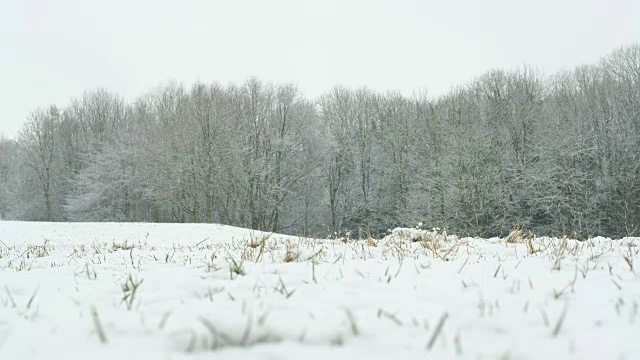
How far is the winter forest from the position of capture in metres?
26.2

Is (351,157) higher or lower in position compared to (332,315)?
higher

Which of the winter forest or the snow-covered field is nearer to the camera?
the snow-covered field

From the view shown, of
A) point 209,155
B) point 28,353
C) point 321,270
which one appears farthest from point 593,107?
point 28,353

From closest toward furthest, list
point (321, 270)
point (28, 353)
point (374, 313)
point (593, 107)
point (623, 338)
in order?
point (28, 353), point (623, 338), point (374, 313), point (321, 270), point (593, 107)

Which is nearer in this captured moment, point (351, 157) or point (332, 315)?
point (332, 315)

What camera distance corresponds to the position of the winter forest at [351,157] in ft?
86.0

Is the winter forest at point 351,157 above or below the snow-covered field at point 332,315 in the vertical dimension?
above

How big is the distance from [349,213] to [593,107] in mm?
19528

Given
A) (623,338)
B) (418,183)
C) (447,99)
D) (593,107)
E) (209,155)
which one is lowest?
(623,338)

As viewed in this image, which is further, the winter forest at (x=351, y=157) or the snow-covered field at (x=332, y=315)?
the winter forest at (x=351, y=157)

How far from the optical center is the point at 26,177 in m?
41.2

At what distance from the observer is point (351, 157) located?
121ft

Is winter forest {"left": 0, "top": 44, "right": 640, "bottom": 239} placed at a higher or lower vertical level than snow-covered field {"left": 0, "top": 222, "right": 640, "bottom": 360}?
higher

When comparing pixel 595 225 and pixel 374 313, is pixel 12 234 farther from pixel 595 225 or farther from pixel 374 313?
pixel 595 225
